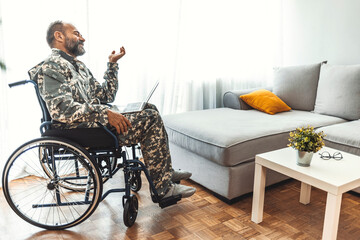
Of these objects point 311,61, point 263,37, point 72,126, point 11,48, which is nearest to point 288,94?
point 311,61

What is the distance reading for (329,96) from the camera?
105 inches

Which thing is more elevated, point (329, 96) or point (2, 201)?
point (329, 96)

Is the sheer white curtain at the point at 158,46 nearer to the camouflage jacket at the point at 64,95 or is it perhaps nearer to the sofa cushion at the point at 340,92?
the camouflage jacket at the point at 64,95

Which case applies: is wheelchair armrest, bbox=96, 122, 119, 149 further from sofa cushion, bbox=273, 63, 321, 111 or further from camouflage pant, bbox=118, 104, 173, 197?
sofa cushion, bbox=273, 63, 321, 111

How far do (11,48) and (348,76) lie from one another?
2691 millimetres

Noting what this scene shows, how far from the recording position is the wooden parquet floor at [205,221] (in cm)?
169

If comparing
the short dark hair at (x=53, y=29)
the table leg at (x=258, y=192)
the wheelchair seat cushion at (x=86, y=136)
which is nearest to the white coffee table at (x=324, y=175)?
the table leg at (x=258, y=192)

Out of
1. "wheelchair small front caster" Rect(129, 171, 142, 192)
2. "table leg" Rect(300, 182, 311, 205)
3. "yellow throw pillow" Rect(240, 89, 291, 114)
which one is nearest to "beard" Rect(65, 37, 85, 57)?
"wheelchair small front caster" Rect(129, 171, 142, 192)

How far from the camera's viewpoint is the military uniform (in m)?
1.54

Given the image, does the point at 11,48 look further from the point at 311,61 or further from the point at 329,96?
the point at 311,61

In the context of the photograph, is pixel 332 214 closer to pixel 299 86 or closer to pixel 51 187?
pixel 51 187

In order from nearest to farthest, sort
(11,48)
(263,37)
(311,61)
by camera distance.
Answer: (11,48) → (311,61) → (263,37)

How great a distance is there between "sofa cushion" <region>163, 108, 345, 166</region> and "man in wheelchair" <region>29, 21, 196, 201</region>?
0.91 feet

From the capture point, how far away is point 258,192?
177 cm
